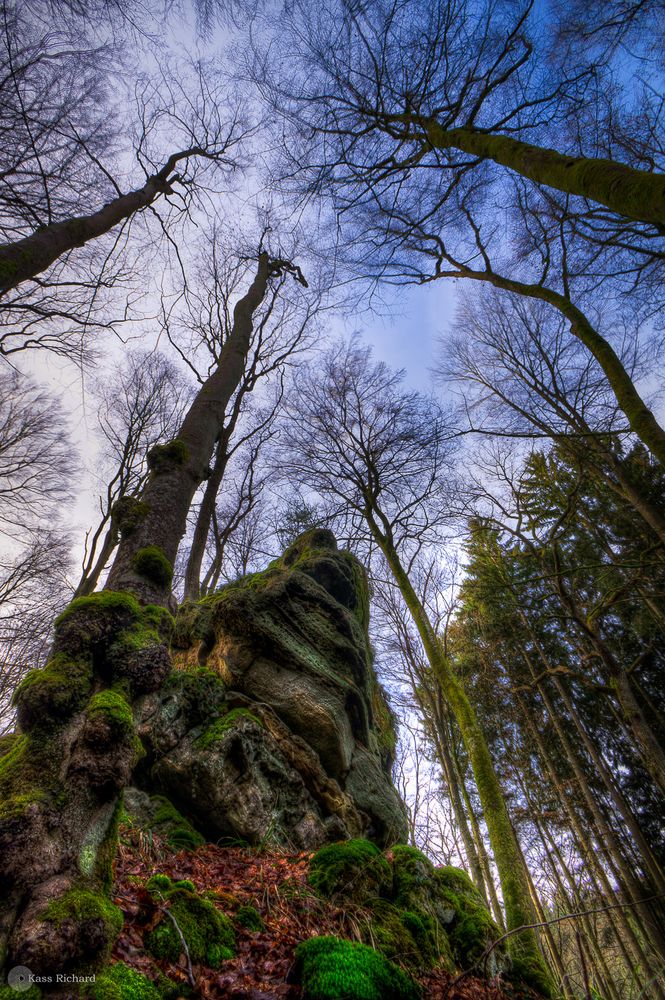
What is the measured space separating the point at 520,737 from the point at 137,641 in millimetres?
18023

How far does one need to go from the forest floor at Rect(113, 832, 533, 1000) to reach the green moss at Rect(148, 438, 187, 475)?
10.1ft

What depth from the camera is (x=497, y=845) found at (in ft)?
21.1

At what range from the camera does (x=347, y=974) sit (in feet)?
7.93

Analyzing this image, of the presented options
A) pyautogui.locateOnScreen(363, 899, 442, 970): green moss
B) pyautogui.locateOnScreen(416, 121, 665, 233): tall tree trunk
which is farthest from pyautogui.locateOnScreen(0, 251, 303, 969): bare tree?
pyautogui.locateOnScreen(416, 121, 665, 233): tall tree trunk

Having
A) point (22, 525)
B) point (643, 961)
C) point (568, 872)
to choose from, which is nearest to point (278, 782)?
point (22, 525)

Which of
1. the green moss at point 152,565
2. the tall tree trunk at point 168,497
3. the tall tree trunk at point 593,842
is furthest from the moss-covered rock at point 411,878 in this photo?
the tall tree trunk at point 593,842

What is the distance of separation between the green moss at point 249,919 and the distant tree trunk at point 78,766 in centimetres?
156

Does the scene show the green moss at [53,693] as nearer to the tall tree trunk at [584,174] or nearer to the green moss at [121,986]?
the green moss at [121,986]

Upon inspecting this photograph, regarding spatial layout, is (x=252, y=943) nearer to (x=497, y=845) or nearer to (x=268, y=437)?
(x=497, y=845)

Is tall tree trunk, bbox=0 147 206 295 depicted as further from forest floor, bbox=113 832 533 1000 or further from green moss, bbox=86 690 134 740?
forest floor, bbox=113 832 533 1000

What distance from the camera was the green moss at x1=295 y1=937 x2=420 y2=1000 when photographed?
2.34 m

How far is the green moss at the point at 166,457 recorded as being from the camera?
13.2 feet

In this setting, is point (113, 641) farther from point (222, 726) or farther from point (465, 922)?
point (465, 922)

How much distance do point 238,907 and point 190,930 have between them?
28.4 inches
